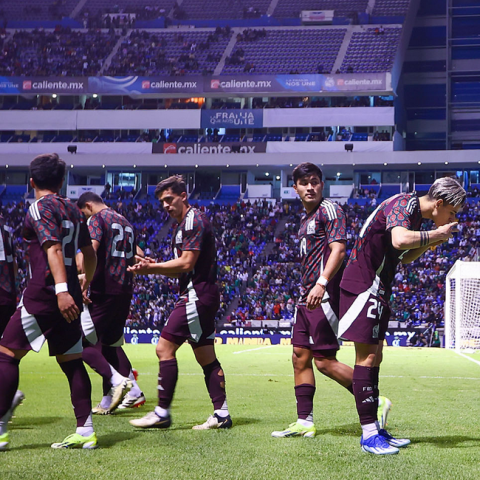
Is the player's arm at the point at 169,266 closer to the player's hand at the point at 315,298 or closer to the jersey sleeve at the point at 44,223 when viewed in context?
the jersey sleeve at the point at 44,223

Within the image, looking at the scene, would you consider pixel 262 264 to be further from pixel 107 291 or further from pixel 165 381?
pixel 165 381

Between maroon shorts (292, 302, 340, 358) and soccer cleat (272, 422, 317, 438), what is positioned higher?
maroon shorts (292, 302, 340, 358)

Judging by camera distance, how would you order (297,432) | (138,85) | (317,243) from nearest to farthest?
(297,432)
(317,243)
(138,85)

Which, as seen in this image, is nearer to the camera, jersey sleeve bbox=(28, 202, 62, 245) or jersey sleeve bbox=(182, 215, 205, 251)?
jersey sleeve bbox=(28, 202, 62, 245)

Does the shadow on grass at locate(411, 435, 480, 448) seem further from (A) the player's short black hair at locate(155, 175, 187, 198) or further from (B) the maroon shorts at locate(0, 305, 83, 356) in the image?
(A) the player's short black hair at locate(155, 175, 187, 198)

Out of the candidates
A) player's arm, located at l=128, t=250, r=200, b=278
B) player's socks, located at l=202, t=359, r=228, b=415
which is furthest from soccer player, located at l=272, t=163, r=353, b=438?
player's arm, located at l=128, t=250, r=200, b=278

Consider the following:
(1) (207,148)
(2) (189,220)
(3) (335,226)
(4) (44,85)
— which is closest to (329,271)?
(3) (335,226)

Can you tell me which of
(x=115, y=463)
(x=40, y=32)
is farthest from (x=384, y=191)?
(x=115, y=463)

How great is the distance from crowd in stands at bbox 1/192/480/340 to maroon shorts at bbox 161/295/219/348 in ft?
82.5

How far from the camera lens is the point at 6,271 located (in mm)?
6781

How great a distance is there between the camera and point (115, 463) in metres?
5.09

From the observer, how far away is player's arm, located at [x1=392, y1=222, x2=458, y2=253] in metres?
5.27

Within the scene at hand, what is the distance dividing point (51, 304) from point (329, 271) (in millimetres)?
2229

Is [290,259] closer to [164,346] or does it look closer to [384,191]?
[384,191]
